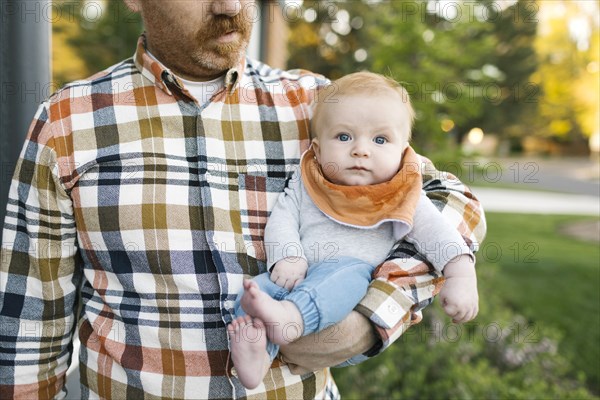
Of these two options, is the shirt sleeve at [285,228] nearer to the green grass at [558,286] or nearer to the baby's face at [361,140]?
the baby's face at [361,140]

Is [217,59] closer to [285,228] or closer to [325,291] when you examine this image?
[285,228]

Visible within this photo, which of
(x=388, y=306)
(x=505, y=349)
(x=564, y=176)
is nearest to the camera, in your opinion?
(x=388, y=306)

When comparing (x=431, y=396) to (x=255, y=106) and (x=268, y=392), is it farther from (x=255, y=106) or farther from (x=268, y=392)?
(x=255, y=106)

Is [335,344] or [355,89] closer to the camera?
[335,344]

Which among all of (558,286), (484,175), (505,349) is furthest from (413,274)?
(558,286)

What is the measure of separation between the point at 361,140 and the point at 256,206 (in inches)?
13.5

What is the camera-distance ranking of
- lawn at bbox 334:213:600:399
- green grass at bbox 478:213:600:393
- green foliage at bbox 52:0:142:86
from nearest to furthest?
green foliage at bbox 52:0:142:86 < lawn at bbox 334:213:600:399 < green grass at bbox 478:213:600:393

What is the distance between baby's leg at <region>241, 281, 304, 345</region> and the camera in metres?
1.29

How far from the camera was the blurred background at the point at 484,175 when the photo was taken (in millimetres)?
3415

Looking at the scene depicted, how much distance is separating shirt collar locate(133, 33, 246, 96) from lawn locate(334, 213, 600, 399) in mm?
2073

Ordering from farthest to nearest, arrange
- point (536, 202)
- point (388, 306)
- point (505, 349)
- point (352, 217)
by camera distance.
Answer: point (536, 202) < point (505, 349) < point (352, 217) < point (388, 306)

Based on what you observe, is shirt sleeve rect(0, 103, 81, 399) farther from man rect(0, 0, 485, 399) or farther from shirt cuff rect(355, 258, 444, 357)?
shirt cuff rect(355, 258, 444, 357)

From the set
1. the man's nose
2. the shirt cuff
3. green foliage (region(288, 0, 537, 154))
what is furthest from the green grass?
the man's nose

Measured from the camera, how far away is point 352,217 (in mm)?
1522
